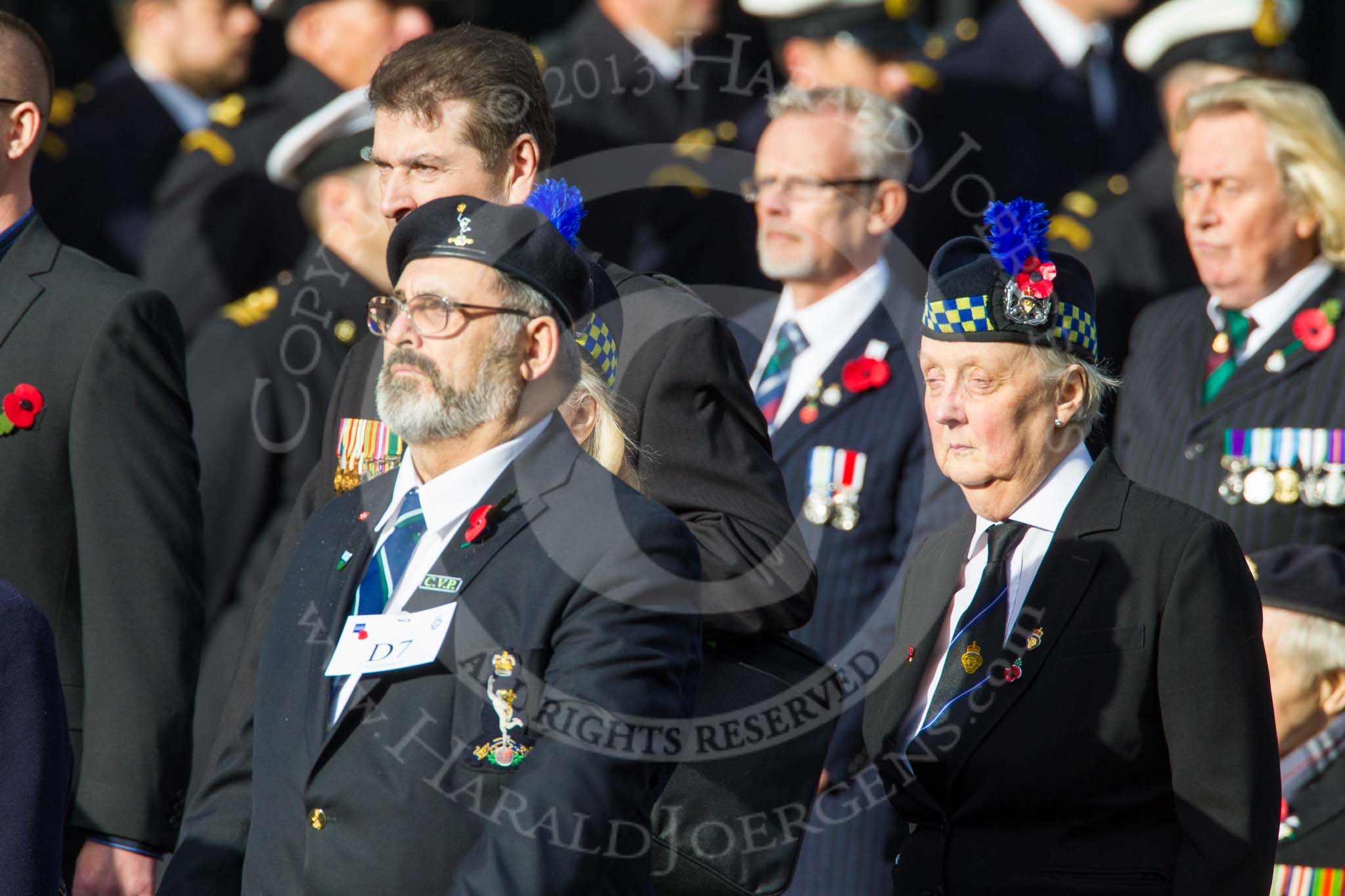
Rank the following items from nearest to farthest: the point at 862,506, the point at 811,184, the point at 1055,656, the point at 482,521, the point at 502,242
Answer: the point at 482,521 < the point at 502,242 < the point at 1055,656 < the point at 862,506 < the point at 811,184

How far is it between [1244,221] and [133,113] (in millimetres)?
3641

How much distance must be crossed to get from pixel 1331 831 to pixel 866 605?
3.79ft

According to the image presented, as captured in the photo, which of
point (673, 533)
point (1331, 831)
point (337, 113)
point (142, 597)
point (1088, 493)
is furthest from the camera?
point (337, 113)

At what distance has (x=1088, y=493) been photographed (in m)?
3.29

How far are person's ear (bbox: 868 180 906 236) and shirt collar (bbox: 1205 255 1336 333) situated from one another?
891mm

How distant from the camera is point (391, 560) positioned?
2842mm

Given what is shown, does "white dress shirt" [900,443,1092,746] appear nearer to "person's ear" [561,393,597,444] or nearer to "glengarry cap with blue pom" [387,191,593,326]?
"person's ear" [561,393,597,444]

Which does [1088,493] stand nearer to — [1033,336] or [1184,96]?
[1033,336]

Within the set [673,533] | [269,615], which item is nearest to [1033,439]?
[673,533]

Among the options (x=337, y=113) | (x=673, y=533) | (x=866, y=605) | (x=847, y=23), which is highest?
(x=847, y=23)

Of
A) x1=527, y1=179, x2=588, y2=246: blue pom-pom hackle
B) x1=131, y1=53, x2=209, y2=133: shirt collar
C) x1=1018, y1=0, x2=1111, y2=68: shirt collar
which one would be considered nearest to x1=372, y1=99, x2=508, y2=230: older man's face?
x1=527, y1=179, x2=588, y2=246: blue pom-pom hackle

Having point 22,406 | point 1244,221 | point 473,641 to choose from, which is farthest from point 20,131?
point 1244,221

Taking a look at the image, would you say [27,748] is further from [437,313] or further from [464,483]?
[437,313]

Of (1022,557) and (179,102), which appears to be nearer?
(1022,557)
